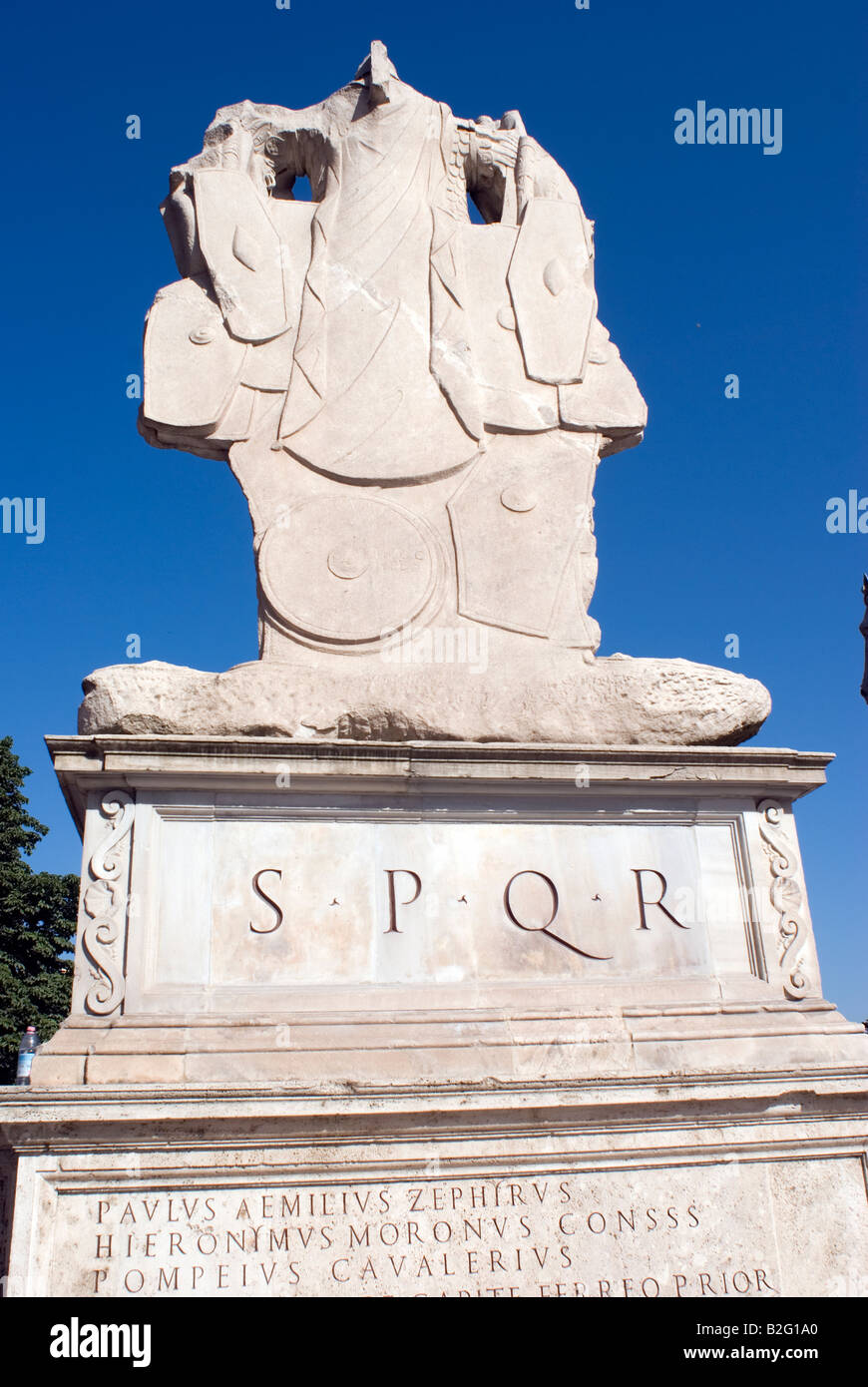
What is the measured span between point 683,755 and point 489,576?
1205 millimetres

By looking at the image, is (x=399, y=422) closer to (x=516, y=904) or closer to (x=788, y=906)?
(x=516, y=904)

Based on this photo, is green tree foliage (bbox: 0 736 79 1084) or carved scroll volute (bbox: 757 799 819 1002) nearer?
carved scroll volute (bbox: 757 799 819 1002)

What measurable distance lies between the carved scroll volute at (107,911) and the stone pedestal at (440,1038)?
0.4 inches

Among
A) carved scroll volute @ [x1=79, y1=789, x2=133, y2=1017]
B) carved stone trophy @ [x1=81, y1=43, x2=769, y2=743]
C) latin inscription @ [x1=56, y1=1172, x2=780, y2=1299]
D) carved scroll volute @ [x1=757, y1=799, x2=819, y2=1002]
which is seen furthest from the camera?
carved stone trophy @ [x1=81, y1=43, x2=769, y2=743]

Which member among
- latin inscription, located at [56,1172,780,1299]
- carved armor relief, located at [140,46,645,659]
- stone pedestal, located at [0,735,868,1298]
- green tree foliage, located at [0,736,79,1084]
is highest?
green tree foliage, located at [0,736,79,1084]

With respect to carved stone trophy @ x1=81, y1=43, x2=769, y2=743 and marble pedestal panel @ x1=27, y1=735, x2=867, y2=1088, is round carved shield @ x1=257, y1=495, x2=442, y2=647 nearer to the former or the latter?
carved stone trophy @ x1=81, y1=43, x2=769, y2=743

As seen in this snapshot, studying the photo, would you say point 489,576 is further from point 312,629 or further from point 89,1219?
point 89,1219

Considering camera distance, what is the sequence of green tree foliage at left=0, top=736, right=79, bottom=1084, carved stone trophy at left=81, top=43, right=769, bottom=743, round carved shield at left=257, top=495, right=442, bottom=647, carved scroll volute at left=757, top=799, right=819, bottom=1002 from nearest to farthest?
carved scroll volute at left=757, top=799, right=819, bottom=1002, carved stone trophy at left=81, top=43, right=769, bottom=743, round carved shield at left=257, top=495, right=442, bottom=647, green tree foliage at left=0, top=736, right=79, bottom=1084

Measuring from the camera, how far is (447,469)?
5207mm

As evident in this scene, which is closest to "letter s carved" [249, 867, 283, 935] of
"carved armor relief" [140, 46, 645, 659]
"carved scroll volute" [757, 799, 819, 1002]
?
"carved armor relief" [140, 46, 645, 659]

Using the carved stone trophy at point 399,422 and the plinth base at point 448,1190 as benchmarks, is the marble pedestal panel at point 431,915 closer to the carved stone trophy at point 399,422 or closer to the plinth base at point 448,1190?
the plinth base at point 448,1190

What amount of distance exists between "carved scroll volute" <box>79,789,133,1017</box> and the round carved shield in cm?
114

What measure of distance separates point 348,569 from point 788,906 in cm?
236

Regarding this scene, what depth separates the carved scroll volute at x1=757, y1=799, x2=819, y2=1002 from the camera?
450cm
